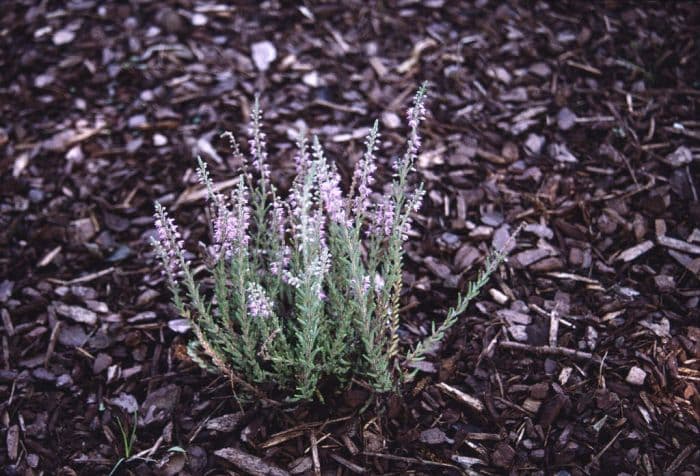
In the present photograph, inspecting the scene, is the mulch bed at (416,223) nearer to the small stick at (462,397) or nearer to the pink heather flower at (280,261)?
the small stick at (462,397)

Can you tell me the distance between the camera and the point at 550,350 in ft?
8.95

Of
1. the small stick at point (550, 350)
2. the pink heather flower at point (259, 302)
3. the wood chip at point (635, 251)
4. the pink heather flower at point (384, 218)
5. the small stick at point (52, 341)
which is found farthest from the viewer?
the wood chip at point (635, 251)

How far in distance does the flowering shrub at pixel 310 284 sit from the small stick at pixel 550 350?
1.51 ft

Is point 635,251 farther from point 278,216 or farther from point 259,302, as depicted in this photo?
point 259,302

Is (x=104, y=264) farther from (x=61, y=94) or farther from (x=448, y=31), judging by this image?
(x=448, y=31)

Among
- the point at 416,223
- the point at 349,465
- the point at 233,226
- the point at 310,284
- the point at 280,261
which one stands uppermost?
the point at 233,226

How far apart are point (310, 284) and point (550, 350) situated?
120 centimetres

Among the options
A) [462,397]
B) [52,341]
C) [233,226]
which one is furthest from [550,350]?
[52,341]

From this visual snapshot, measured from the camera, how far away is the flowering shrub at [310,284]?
7.07 ft

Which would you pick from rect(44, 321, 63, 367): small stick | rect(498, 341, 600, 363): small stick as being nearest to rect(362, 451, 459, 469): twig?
rect(498, 341, 600, 363): small stick

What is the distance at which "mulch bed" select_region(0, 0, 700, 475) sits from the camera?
8.19 feet

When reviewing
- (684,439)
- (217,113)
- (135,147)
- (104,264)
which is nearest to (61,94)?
(135,147)

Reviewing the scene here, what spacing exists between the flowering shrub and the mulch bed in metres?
0.19

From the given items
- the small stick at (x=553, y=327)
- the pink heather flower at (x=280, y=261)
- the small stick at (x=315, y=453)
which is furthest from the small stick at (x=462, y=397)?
the pink heather flower at (x=280, y=261)
